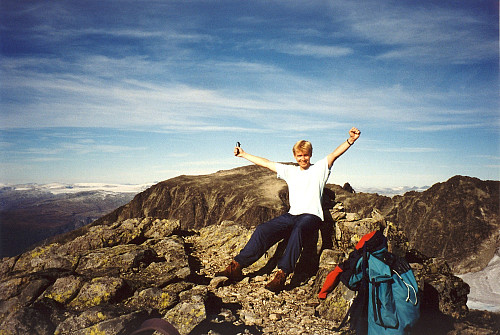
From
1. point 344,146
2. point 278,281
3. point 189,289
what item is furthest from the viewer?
point 189,289

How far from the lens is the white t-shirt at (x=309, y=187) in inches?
316

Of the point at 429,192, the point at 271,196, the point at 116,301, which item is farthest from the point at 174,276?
the point at 429,192

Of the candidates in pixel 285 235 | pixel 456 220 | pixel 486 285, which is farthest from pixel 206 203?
pixel 285 235

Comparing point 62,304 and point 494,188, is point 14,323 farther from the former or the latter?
point 494,188

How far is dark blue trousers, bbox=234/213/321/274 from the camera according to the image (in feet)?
25.1

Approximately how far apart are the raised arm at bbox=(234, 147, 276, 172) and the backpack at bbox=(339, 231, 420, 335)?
3.35m

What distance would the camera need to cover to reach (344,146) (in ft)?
25.4

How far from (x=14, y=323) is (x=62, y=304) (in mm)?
1253

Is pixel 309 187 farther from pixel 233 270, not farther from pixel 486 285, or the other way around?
pixel 486 285

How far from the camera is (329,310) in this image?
7.35 meters

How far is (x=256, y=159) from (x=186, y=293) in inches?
157

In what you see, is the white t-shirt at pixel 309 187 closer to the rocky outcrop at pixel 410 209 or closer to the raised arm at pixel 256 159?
the raised arm at pixel 256 159

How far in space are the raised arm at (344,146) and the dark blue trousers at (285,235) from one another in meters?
1.57

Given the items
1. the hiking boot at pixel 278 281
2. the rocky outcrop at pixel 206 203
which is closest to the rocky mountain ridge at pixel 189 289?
the hiking boot at pixel 278 281
